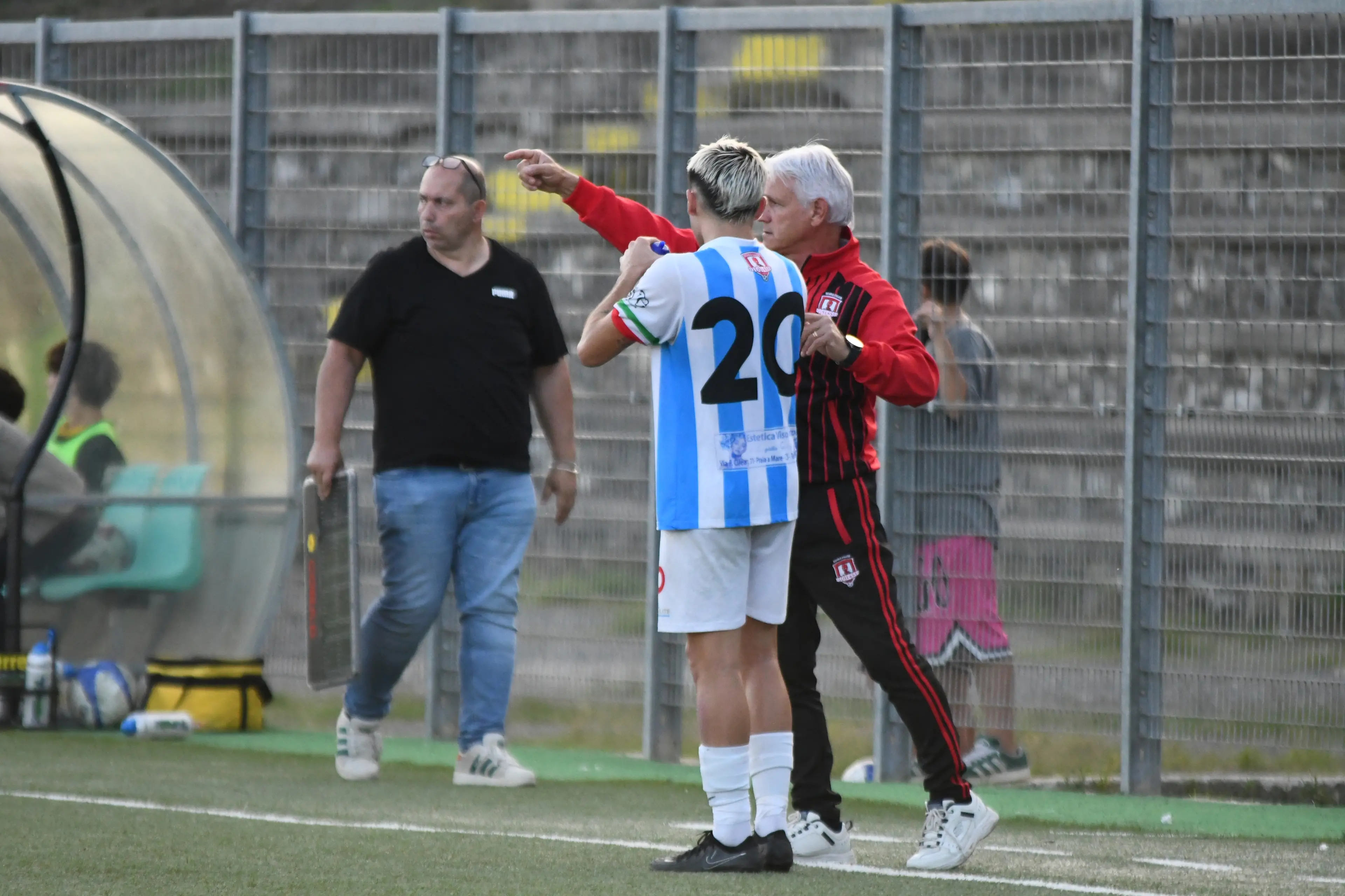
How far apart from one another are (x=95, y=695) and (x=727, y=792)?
4298mm

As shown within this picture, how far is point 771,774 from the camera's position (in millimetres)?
5133

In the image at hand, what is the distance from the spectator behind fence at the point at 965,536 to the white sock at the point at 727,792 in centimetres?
295

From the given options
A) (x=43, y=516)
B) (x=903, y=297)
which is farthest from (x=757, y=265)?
(x=43, y=516)

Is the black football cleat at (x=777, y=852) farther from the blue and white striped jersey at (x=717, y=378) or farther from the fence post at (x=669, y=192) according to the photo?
the fence post at (x=669, y=192)

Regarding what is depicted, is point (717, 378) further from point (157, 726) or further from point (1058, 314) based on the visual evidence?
point (157, 726)

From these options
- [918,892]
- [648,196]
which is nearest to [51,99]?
[648,196]

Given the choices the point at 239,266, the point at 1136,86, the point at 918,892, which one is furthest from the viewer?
the point at 239,266

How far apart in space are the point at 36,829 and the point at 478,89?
4.50 meters

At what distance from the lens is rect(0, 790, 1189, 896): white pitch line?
16.4 feet

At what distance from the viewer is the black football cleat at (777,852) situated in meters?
5.05

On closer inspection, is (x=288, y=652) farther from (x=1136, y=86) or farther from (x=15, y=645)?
(x=1136, y=86)

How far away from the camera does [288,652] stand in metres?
9.64

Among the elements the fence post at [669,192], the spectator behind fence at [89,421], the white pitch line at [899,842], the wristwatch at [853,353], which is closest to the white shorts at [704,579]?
the wristwatch at [853,353]

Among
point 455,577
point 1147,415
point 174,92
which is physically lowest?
point 455,577
